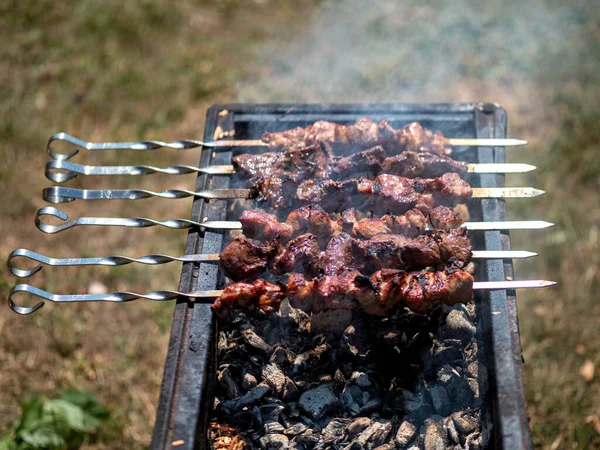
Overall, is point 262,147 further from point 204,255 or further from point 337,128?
point 204,255

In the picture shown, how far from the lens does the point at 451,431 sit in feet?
8.92

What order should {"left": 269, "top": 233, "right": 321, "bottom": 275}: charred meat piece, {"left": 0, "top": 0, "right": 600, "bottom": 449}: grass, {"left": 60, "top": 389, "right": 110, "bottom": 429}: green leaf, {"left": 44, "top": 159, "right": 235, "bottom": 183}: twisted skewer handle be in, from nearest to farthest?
{"left": 269, "top": 233, "right": 321, "bottom": 275}: charred meat piece < {"left": 44, "top": 159, "right": 235, "bottom": 183}: twisted skewer handle < {"left": 60, "top": 389, "right": 110, "bottom": 429}: green leaf < {"left": 0, "top": 0, "right": 600, "bottom": 449}: grass

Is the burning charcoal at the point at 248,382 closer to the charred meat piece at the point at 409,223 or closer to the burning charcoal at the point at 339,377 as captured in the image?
the burning charcoal at the point at 339,377

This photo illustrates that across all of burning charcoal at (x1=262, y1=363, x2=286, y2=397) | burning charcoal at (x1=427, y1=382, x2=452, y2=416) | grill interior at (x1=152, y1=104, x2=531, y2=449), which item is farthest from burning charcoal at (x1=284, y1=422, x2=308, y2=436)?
burning charcoal at (x1=427, y1=382, x2=452, y2=416)

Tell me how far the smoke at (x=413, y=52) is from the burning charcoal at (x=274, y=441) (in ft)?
14.2

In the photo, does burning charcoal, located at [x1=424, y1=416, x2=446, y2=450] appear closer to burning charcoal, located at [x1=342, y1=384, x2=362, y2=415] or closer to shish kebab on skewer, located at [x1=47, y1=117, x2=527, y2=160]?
burning charcoal, located at [x1=342, y1=384, x2=362, y2=415]

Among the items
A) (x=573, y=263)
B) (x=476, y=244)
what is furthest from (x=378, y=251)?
(x=573, y=263)

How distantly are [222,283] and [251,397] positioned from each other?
563mm

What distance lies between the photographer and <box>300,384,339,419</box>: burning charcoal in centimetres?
284

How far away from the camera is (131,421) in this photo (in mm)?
4492

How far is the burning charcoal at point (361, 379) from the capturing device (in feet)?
9.59

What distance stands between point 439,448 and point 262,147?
190cm

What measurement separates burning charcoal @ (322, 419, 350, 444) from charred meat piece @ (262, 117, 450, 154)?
1.48 m

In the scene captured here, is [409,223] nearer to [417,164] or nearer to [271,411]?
[417,164]
